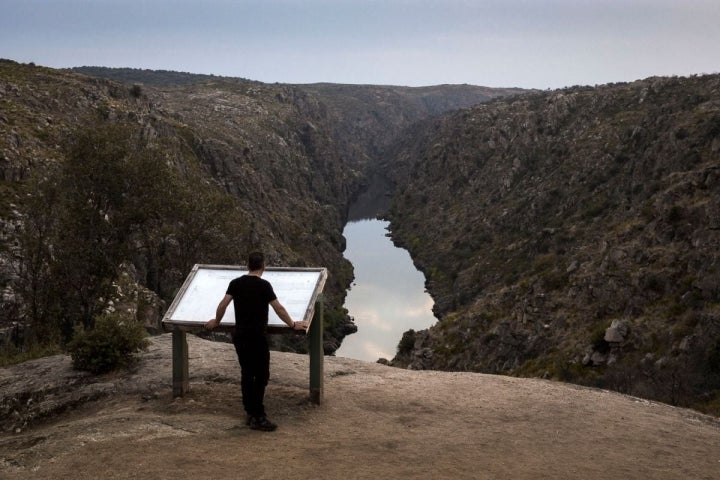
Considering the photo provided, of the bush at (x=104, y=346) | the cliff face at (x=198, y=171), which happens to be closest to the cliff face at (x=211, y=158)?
the cliff face at (x=198, y=171)

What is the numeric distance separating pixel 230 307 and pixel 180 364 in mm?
1889

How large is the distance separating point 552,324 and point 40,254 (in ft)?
102

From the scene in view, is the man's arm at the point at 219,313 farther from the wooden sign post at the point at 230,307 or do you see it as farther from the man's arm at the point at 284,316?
the man's arm at the point at 284,316

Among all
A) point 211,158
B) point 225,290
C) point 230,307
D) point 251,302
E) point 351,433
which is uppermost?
point 211,158

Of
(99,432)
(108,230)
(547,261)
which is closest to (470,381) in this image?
(99,432)

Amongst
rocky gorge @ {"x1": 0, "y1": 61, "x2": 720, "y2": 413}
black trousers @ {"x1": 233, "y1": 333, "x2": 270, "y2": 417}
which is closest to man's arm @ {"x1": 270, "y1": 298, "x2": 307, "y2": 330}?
black trousers @ {"x1": 233, "y1": 333, "x2": 270, "y2": 417}

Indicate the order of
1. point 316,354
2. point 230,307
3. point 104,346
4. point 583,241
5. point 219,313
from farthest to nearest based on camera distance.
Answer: point 583,241 → point 104,346 → point 316,354 → point 230,307 → point 219,313

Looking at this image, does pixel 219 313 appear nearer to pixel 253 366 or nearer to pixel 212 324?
pixel 212 324

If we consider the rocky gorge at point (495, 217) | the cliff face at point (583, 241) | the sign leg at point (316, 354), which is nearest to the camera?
the sign leg at point (316, 354)

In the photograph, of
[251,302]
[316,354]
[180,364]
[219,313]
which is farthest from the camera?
[180,364]

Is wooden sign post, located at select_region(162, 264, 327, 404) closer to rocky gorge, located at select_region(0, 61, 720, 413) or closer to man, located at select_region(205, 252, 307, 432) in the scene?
man, located at select_region(205, 252, 307, 432)

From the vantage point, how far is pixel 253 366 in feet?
34.6

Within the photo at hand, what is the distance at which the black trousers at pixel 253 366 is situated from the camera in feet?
34.2

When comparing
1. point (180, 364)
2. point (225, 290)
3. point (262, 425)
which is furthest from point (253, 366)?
point (180, 364)
